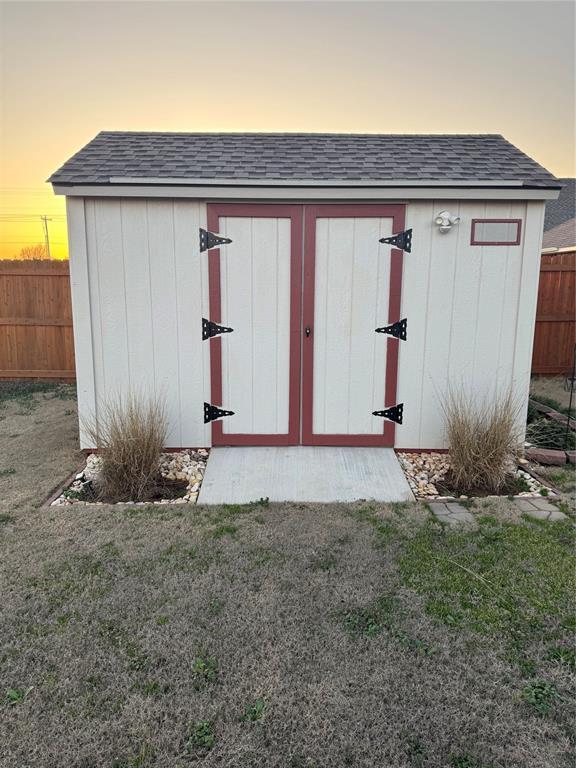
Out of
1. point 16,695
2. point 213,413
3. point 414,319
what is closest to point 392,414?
point 414,319

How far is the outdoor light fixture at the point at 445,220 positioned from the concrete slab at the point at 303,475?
6.41ft

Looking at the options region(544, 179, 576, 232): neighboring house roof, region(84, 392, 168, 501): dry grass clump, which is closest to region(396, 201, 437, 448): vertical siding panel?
region(84, 392, 168, 501): dry grass clump

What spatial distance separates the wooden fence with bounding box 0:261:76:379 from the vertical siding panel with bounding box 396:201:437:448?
5245 millimetres

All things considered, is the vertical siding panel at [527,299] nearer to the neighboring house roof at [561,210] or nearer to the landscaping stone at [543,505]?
the landscaping stone at [543,505]

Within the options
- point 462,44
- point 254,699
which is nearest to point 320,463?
point 254,699

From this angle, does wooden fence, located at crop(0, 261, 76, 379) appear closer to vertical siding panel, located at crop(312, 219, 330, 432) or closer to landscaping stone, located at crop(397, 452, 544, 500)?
vertical siding panel, located at crop(312, 219, 330, 432)

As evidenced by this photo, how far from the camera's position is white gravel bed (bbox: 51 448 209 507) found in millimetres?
3538

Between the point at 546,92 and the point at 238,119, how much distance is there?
4790 millimetres

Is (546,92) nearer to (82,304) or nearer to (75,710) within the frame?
(82,304)

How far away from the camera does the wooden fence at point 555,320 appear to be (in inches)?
298

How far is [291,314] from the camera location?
13.9 feet

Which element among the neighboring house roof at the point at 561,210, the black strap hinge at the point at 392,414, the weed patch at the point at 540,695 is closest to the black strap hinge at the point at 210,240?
the black strap hinge at the point at 392,414

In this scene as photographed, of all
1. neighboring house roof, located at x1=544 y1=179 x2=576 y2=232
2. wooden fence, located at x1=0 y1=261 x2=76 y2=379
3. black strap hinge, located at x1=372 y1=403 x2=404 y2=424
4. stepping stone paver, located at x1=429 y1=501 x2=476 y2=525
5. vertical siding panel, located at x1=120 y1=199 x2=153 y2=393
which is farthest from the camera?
neighboring house roof, located at x1=544 y1=179 x2=576 y2=232

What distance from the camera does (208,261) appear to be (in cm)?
416
